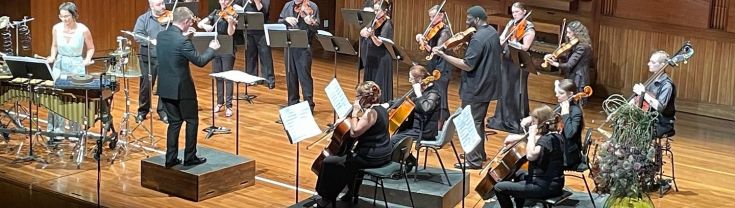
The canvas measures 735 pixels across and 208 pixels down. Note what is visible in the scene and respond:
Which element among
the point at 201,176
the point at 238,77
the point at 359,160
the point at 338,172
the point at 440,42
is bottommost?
the point at 201,176

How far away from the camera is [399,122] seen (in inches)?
355

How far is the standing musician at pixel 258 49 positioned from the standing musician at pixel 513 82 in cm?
293

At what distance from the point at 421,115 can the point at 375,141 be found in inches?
36.3

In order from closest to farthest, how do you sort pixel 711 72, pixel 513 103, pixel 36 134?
pixel 36 134
pixel 513 103
pixel 711 72

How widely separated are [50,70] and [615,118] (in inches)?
190

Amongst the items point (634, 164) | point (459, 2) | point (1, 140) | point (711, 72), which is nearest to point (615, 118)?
point (634, 164)

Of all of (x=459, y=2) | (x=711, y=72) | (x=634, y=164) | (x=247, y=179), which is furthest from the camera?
(x=459, y=2)

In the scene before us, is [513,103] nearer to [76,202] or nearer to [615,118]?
[615,118]

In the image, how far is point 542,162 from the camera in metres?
7.94

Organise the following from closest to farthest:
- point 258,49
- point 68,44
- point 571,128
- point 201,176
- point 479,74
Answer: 1. point 571,128
2. point 201,176
3. point 479,74
4. point 68,44
5. point 258,49

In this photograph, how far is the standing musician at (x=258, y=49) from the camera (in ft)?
42.4

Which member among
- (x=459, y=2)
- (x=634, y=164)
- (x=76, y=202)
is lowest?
(x=76, y=202)

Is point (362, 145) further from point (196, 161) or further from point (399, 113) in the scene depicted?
point (196, 161)

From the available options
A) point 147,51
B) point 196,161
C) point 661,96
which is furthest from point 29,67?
point 661,96
